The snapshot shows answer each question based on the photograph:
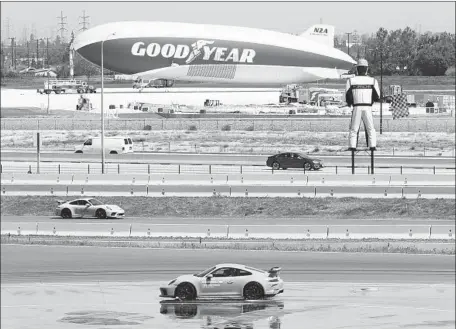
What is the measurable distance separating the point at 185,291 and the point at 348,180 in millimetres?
23643

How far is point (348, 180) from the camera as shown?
4878 cm

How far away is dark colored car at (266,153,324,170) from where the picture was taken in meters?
62.9

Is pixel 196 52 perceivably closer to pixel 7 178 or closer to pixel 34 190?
pixel 7 178

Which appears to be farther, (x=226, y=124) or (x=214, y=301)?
(x=226, y=124)

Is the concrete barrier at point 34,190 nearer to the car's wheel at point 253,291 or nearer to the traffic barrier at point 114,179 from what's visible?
the traffic barrier at point 114,179

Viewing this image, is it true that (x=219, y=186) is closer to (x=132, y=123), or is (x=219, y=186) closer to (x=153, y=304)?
(x=153, y=304)

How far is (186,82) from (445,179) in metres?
82.7

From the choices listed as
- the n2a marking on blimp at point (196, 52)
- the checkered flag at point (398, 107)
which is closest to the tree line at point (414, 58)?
the n2a marking on blimp at point (196, 52)

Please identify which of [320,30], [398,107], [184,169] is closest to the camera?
[184,169]

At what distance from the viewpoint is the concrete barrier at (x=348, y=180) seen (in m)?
48.5

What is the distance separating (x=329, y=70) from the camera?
427ft

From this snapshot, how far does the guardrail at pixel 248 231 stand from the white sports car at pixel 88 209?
4.80 metres

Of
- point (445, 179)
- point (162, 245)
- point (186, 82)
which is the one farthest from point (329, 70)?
point (162, 245)

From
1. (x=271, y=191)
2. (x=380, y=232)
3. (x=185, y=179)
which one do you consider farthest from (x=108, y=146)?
(x=380, y=232)
